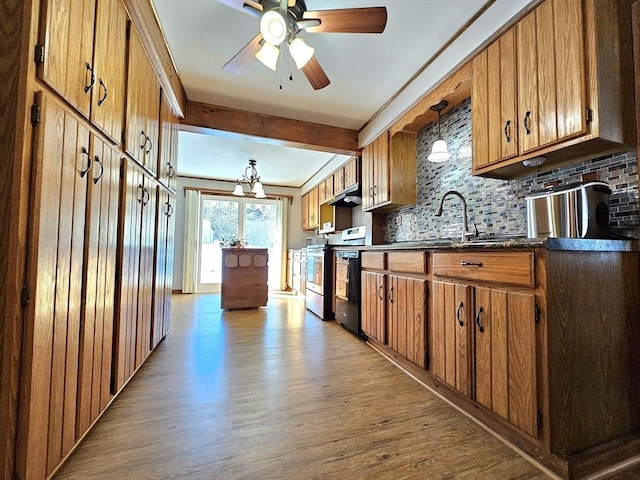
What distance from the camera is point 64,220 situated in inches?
40.1

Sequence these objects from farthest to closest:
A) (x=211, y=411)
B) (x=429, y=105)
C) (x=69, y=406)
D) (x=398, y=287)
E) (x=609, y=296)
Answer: (x=429, y=105) → (x=398, y=287) → (x=211, y=411) → (x=609, y=296) → (x=69, y=406)

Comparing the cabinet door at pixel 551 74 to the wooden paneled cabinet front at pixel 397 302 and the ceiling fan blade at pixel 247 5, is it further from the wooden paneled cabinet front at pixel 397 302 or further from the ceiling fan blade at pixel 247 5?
the ceiling fan blade at pixel 247 5

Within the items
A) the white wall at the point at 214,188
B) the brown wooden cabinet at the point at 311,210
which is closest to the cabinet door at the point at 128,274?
the brown wooden cabinet at the point at 311,210

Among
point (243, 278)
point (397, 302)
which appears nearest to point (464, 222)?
point (397, 302)

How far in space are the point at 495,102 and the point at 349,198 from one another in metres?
2.48

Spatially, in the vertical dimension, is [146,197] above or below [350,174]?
below

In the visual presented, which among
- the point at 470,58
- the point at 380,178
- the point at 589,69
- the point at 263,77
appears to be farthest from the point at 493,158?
the point at 263,77

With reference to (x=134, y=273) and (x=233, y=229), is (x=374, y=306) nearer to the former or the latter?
(x=134, y=273)

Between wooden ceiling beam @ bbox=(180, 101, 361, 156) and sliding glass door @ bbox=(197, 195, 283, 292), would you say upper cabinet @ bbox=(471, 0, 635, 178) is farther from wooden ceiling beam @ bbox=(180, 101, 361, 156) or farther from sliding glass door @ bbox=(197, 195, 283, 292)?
sliding glass door @ bbox=(197, 195, 283, 292)

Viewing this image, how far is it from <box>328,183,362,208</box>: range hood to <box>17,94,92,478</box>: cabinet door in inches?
120

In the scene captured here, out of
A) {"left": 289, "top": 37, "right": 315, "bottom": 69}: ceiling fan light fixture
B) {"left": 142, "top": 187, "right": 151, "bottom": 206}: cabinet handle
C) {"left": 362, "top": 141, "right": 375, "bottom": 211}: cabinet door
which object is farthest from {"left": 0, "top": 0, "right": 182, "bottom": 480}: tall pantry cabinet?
{"left": 362, "top": 141, "right": 375, "bottom": 211}: cabinet door

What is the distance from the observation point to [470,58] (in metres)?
1.88

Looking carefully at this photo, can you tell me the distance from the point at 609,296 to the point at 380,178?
216 centimetres

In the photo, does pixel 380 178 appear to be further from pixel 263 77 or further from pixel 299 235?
pixel 299 235
